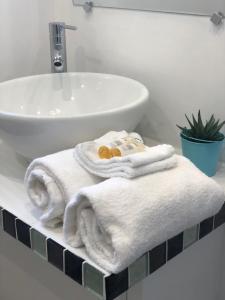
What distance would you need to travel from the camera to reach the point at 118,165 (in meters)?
0.95

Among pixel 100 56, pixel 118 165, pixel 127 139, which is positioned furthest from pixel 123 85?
pixel 118 165

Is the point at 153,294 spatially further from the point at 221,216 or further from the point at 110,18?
the point at 110,18

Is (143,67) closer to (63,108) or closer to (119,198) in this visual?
(63,108)

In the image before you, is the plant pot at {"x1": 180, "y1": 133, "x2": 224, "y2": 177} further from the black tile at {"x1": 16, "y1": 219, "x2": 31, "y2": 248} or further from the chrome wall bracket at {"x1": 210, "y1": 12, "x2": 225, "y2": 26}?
the black tile at {"x1": 16, "y1": 219, "x2": 31, "y2": 248}

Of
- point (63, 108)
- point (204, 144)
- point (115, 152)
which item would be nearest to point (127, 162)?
point (115, 152)

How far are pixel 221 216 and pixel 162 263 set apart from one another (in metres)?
0.22

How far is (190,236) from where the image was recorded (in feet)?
3.36

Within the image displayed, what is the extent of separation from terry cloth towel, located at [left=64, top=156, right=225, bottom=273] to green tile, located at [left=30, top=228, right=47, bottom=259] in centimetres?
7

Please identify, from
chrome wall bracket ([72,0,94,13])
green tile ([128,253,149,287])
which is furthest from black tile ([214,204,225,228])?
chrome wall bracket ([72,0,94,13])

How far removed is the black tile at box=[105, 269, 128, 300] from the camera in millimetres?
848

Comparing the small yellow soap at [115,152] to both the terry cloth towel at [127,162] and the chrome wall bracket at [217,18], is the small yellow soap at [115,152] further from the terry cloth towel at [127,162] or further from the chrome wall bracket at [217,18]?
the chrome wall bracket at [217,18]

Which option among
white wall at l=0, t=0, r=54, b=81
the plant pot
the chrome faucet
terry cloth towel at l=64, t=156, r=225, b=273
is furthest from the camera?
white wall at l=0, t=0, r=54, b=81

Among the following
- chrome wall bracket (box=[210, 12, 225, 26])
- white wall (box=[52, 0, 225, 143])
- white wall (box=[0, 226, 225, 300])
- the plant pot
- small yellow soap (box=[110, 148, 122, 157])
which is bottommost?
white wall (box=[0, 226, 225, 300])

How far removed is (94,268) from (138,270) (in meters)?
0.10
